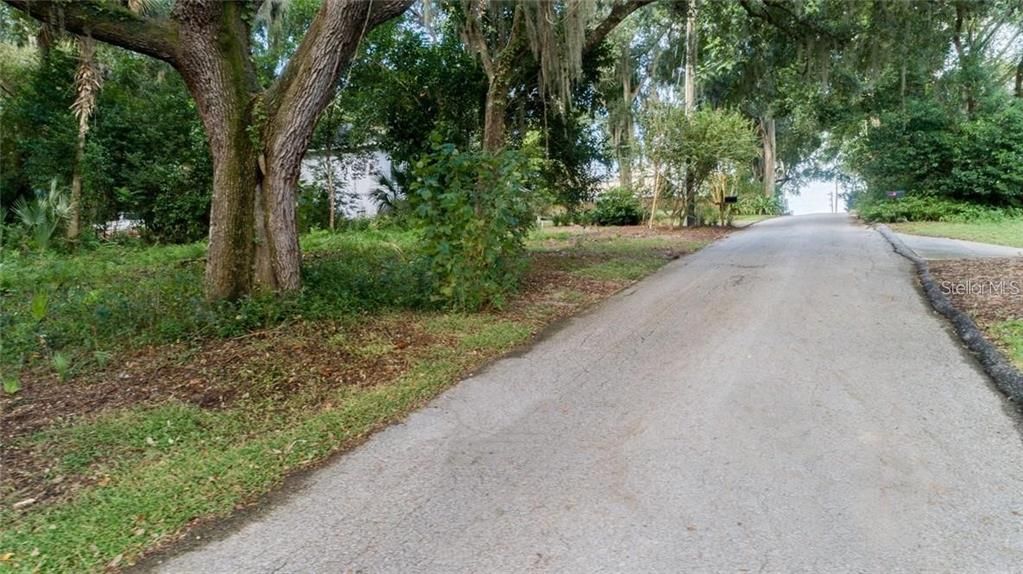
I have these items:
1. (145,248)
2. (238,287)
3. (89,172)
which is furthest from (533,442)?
(89,172)

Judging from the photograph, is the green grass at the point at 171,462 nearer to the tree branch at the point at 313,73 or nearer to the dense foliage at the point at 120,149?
the tree branch at the point at 313,73

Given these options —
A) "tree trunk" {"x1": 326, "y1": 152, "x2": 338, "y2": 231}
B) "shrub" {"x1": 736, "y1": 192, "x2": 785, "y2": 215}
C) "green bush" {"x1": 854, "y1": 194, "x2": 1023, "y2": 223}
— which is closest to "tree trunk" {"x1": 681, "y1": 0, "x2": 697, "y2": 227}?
"green bush" {"x1": 854, "y1": 194, "x2": 1023, "y2": 223}

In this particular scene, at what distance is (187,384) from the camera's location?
15.4ft

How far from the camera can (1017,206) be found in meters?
18.0

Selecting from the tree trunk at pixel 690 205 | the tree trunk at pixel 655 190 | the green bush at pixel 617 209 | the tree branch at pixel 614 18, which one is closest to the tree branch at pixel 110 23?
the tree branch at pixel 614 18

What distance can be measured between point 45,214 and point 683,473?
13218 millimetres

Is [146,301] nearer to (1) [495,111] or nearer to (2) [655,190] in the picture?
(1) [495,111]

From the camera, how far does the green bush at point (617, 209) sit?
66.7 feet

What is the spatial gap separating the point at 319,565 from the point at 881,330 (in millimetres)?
5628

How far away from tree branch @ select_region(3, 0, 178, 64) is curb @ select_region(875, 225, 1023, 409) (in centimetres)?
744

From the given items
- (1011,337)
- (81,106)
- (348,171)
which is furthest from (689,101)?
(81,106)

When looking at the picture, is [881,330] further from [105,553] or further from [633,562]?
[105,553]

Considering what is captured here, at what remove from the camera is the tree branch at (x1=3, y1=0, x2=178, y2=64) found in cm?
529

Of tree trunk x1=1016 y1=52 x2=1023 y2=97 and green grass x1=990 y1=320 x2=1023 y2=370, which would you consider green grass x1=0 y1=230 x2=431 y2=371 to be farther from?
tree trunk x1=1016 y1=52 x2=1023 y2=97
